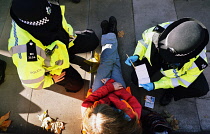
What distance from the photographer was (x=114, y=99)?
2.13 metres

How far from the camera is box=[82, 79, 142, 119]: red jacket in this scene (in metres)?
2.05

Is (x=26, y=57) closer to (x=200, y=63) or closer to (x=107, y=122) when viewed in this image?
(x=107, y=122)

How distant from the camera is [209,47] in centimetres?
315

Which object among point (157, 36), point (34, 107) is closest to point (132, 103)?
point (157, 36)

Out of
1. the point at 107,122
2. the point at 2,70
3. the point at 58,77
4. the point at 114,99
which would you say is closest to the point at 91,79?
the point at 58,77

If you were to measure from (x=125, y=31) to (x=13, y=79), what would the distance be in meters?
2.37

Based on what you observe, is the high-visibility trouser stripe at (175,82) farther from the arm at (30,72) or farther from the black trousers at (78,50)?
the arm at (30,72)

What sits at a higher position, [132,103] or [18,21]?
[18,21]

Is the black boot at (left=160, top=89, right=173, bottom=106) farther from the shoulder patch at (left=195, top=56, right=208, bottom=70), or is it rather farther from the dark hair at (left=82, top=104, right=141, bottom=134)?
the dark hair at (left=82, top=104, right=141, bottom=134)

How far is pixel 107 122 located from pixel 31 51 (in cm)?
111

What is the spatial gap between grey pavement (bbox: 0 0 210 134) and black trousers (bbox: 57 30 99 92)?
0.25 meters

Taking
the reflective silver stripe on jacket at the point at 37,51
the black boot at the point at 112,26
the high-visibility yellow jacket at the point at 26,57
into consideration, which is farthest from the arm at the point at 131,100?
the black boot at the point at 112,26

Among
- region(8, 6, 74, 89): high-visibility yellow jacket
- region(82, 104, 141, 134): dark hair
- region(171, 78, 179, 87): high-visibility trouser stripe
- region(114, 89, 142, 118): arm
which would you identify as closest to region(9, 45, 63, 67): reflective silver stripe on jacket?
region(8, 6, 74, 89): high-visibility yellow jacket

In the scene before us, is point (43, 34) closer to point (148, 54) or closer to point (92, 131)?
point (92, 131)
